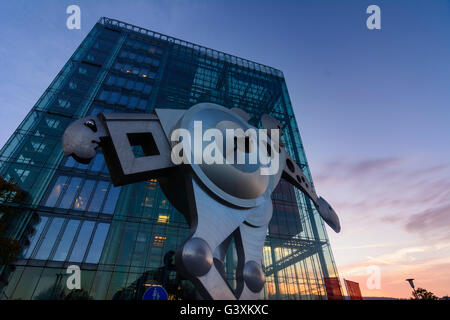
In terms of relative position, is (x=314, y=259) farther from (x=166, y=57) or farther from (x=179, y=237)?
(x=166, y=57)

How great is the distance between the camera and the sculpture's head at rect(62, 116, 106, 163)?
16.0 ft

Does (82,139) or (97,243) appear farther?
(97,243)

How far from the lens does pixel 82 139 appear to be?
4.98 m

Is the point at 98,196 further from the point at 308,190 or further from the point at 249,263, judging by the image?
the point at 249,263

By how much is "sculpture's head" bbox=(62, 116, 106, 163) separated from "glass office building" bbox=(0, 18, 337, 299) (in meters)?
9.86

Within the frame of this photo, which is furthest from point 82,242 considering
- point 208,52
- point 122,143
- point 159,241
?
point 208,52

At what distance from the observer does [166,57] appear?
28156 mm

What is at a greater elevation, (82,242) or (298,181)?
(82,242)

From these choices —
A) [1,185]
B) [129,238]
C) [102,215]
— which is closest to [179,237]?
[129,238]

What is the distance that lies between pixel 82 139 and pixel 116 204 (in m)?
14.1

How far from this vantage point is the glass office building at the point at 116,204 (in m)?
14.9

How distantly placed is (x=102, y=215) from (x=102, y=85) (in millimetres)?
13333
